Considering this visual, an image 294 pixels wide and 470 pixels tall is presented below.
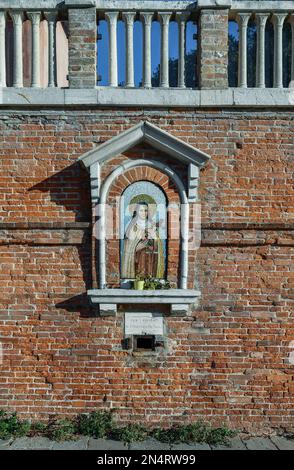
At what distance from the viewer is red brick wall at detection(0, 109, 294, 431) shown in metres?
5.92

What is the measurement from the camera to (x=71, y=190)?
19.5ft

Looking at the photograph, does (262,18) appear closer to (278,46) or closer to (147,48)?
(278,46)

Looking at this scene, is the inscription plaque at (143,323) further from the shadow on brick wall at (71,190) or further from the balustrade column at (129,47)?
the balustrade column at (129,47)

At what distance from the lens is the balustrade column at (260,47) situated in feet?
19.4

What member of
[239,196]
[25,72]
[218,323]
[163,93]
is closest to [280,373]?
[218,323]

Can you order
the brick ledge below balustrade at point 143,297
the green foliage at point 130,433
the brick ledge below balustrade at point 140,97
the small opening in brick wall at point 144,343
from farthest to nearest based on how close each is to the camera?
the small opening in brick wall at point 144,343 < the brick ledge below balustrade at point 140,97 < the brick ledge below balustrade at point 143,297 < the green foliage at point 130,433

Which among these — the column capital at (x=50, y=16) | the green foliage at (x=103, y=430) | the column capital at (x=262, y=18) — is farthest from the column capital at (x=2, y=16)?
the green foliage at (x=103, y=430)

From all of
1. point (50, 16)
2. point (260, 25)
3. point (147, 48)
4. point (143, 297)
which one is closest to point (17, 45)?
point (50, 16)

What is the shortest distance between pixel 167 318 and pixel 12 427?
2365 millimetres

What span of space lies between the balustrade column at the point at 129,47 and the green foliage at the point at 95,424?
4.25m

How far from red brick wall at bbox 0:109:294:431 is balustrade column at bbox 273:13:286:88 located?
1.57 feet

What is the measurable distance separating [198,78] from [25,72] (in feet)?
14.9

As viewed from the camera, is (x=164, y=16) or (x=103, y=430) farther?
(x=164, y=16)

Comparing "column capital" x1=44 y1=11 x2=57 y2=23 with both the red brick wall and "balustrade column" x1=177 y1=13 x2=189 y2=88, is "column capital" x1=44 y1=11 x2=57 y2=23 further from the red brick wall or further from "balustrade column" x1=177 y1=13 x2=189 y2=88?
"balustrade column" x1=177 y1=13 x2=189 y2=88
